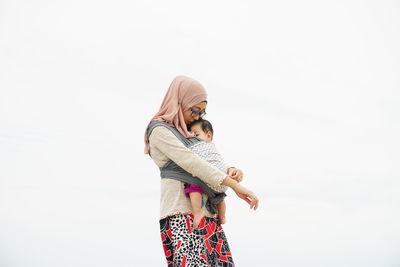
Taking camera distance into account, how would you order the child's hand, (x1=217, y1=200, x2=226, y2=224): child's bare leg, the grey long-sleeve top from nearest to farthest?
the grey long-sleeve top → the child's hand → (x1=217, y1=200, x2=226, y2=224): child's bare leg

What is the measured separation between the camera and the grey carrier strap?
3020mm

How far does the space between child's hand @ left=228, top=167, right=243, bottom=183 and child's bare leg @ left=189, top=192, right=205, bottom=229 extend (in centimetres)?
23

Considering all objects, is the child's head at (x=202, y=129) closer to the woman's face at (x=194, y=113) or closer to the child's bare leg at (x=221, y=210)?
the woman's face at (x=194, y=113)

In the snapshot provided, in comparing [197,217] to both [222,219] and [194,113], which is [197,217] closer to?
[222,219]

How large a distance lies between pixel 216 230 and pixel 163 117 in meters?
0.73

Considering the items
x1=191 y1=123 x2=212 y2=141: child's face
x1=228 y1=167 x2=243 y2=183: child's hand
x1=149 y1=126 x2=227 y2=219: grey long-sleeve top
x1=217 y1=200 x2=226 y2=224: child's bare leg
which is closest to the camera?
x1=149 y1=126 x2=227 y2=219: grey long-sleeve top

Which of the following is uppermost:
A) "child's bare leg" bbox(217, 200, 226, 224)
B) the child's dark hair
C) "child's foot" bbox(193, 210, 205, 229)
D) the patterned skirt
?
the child's dark hair

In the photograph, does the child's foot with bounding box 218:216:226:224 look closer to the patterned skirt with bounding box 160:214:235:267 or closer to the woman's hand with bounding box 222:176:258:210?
the patterned skirt with bounding box 160:214:235:267

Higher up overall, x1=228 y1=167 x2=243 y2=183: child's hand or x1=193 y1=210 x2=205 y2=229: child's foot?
x1=228 y1=167 x2=243 y2=183: child's hand

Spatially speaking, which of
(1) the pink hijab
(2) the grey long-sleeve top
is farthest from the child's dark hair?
(2) the grey long-sleeve top

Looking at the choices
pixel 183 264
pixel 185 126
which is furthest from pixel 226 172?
pixel 183 264

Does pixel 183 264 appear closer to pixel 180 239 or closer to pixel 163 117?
pixel 180 239

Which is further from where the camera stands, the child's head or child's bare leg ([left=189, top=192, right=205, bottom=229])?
the child's head

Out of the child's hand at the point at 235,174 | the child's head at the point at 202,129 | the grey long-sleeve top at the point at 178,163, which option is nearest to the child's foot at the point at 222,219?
the grey long-sleeve top at the point at 178,163
